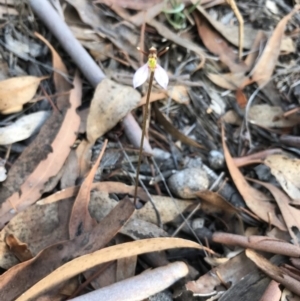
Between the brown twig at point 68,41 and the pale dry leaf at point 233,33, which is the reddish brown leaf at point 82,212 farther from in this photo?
the pale dry leaf at point 233,33

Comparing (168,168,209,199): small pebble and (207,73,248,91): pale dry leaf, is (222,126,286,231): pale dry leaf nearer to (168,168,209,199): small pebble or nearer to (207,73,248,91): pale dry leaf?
(168,168,209,199): small pebble

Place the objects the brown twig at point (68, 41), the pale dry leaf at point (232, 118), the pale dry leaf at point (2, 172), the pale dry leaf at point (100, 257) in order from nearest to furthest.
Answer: the pale dry leaf at point (100, 257), the pale dry leaf at point (2, 172), the brown twig at point (68, 41), the pale dry leaf at point (232, 118)

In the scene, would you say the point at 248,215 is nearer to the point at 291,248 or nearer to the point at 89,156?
the point at 291,248

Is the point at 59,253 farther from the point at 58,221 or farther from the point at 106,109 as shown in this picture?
the point at 106,109

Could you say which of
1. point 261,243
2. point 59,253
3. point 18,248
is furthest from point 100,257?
point 261,243

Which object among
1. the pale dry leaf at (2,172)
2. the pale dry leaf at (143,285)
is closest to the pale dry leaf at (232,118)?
the pale dry leaf at (143,285)

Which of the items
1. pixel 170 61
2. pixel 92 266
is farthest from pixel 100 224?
pixel 170 61
